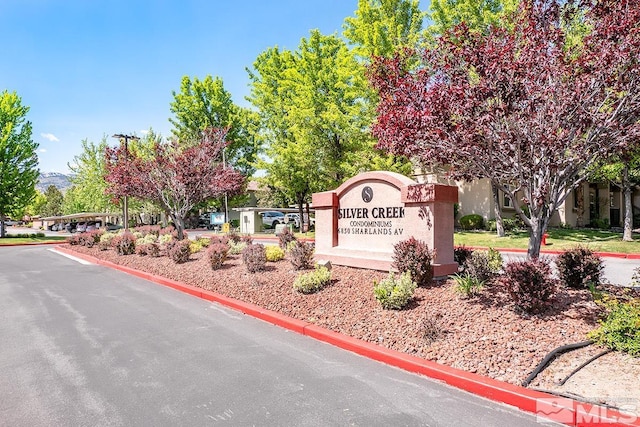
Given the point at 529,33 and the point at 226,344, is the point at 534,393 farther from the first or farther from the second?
the point at 529,33

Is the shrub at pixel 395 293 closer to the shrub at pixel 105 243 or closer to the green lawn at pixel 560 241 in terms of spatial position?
the green lawn at pixel 560 241

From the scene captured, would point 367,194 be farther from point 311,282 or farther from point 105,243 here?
point 105,243

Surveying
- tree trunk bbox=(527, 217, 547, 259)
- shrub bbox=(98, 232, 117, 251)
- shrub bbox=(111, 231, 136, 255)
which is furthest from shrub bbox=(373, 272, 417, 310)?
shrub bbox=(98, 232, 117, 251)

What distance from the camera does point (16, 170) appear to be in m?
33.9

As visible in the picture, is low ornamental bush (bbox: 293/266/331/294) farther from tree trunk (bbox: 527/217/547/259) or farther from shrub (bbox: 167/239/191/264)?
shrub (bbox: 167/239/191/264)

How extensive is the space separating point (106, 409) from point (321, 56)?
2517cm

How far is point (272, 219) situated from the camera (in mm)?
42562

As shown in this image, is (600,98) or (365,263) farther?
(365,263)

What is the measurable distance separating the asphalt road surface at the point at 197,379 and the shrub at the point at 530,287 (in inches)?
77.4

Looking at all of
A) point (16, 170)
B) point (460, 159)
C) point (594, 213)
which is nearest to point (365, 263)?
point (460, 159)

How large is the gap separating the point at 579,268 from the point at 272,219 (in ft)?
122

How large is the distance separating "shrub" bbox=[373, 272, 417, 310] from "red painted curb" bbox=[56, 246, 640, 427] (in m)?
1.03

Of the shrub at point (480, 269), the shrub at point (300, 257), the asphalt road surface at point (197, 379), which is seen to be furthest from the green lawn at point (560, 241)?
the asphalt road surface at point (197, 379)

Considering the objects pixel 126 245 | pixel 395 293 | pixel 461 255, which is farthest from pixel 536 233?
pixel 126 245
